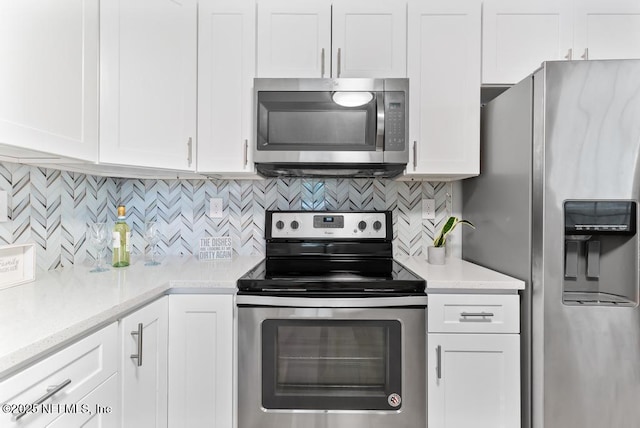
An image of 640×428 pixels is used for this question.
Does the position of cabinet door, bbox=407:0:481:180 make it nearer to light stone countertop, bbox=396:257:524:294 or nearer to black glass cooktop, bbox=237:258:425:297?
light stone countertop, bbox=396:257:524:294

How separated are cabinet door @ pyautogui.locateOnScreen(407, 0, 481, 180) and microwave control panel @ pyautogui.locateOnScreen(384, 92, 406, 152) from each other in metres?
0.12

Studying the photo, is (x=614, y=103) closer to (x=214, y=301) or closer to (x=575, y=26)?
(x=575, y=26)

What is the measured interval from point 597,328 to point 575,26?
1470 mm

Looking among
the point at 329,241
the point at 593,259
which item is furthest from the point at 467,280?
the point at 329,241

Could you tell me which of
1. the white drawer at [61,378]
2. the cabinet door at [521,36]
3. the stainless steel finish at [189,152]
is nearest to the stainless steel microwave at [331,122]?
the stainless steel finish at [189,152]

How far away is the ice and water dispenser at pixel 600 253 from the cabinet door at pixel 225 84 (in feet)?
4.78

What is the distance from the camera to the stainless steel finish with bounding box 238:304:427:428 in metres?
1.42

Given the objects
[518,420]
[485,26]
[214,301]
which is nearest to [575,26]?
[485,26]

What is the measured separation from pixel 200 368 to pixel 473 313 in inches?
46.3

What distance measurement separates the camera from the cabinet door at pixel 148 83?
1384 mm

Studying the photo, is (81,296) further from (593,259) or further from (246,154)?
(593,259)

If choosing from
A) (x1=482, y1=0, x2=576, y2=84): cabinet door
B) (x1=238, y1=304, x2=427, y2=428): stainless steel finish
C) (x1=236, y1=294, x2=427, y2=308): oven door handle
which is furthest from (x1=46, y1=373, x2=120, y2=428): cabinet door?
(x1=482, y1=0, x2=576, y2=84): cabinet door

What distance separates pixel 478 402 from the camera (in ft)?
4.64

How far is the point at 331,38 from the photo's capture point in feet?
5.67
